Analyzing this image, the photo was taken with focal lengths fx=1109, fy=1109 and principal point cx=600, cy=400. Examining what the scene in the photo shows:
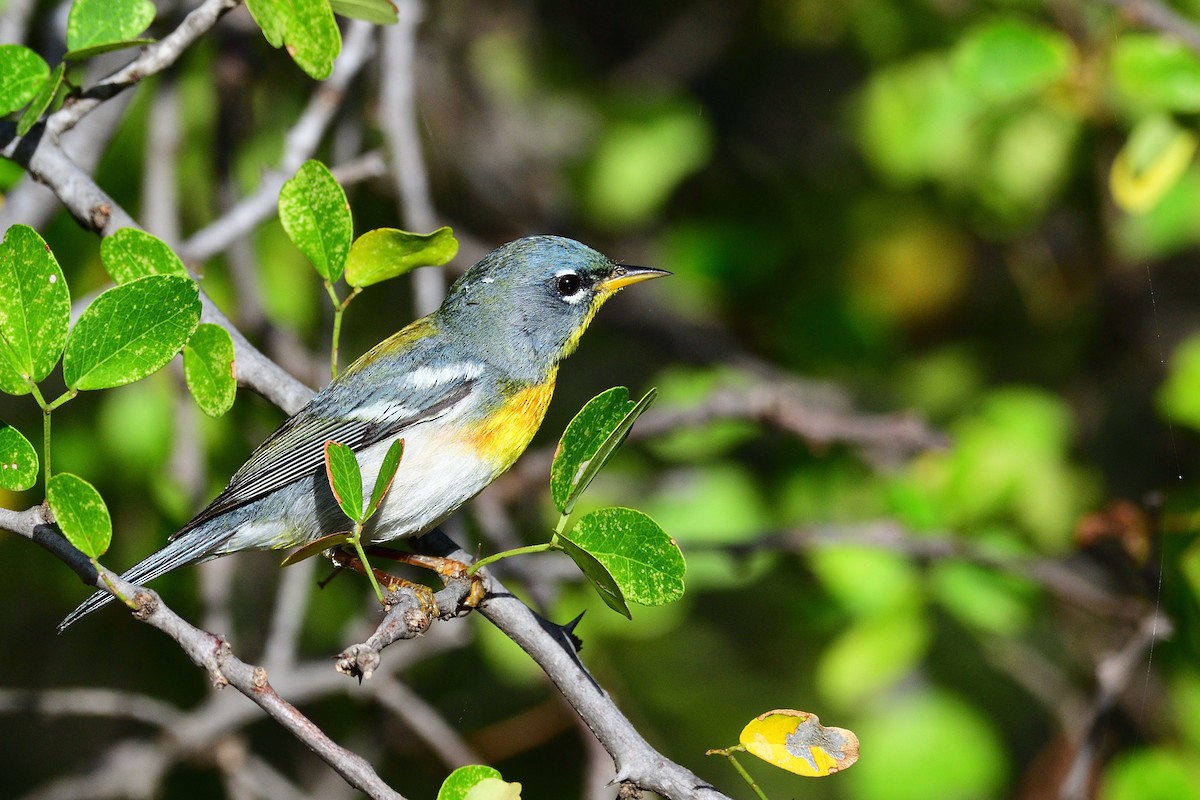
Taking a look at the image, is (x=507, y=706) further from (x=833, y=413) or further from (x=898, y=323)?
(x=898, y=323)

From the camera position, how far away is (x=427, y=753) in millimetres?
4547

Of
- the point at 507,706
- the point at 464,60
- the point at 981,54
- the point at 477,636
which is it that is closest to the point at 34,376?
the point at 477,636

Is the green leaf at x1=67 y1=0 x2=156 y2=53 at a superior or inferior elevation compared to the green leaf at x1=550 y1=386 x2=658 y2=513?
superior

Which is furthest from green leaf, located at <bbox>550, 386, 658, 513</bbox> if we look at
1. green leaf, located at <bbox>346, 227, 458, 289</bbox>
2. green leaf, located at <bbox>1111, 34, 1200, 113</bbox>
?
green leaf, located at <bbox>1111, 34, 1200, 113</bbox>

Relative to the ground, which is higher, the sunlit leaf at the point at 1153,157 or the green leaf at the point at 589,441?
the green leaf at the point at 589,441

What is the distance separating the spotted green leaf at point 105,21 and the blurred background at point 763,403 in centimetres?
94

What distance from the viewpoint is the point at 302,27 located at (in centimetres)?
212

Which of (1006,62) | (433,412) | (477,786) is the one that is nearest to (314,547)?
(477,786)

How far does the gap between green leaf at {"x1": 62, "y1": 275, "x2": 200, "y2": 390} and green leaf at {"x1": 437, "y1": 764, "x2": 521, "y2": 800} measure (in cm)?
84

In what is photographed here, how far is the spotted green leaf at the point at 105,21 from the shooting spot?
229cm

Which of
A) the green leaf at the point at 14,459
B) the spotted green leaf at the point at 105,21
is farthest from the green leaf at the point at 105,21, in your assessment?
the green leaf at the point at 14,459

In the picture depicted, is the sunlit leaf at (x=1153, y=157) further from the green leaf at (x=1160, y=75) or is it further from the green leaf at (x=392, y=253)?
the green leaf at (x=392, y=253)

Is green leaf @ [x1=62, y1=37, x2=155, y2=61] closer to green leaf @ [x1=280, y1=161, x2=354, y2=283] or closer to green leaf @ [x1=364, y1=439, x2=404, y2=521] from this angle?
green leaf @ [x1=280, y1=161, x2=354, y2=283]

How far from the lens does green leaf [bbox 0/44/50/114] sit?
227cm
